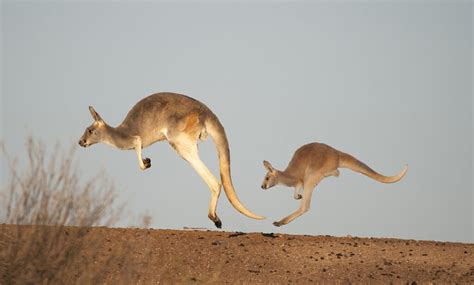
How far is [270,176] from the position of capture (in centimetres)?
1708

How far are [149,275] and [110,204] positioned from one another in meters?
3.07

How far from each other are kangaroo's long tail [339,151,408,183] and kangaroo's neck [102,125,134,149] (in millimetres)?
5618

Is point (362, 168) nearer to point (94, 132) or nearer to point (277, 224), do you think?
point (277, 224)

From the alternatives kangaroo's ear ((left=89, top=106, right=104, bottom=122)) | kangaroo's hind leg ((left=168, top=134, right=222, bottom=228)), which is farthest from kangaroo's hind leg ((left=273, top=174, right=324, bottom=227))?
kangaroo's ear ((left=89, top=106, right=104, bottom=122))

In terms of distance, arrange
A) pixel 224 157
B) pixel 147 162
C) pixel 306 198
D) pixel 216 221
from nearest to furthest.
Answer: pixel 216 221 < pixel 147 162 < pixel 224 157 < pixel 306 198

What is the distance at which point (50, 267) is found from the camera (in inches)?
356

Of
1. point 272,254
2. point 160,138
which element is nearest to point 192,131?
point 160,138

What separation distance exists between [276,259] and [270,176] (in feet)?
13.5

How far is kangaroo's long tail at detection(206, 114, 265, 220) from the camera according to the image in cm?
1395

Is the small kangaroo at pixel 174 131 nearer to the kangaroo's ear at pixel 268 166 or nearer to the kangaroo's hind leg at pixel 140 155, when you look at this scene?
the kangaroo's hind leg at pixel 140 155

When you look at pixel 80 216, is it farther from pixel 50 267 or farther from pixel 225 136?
pixel 225 136

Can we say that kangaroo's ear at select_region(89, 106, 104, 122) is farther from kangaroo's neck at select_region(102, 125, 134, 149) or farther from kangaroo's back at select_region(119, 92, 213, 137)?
kangaroo's back at select_region(119, 92, 213, 137)

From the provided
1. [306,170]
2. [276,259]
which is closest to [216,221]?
[276,259]

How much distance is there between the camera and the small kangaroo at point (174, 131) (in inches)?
537
